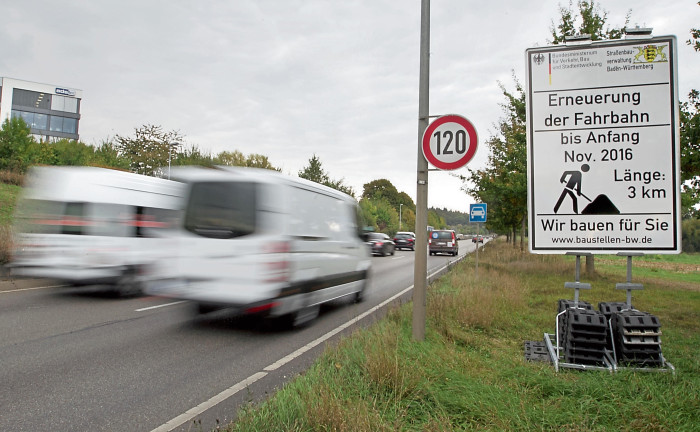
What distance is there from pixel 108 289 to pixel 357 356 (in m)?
8.57

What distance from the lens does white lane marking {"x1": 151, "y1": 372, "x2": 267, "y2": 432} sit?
3.55 metres

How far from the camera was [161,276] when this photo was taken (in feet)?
23.2

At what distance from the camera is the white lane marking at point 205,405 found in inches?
140

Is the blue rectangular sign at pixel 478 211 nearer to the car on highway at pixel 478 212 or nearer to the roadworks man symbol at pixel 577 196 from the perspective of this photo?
the car on highway at pixel 478 212

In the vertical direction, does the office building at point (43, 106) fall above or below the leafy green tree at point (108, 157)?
above

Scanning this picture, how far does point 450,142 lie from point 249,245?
2794 mm

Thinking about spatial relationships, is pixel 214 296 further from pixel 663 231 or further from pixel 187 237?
pixel 663 231

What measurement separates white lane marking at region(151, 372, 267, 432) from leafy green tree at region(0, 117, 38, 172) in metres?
29.8

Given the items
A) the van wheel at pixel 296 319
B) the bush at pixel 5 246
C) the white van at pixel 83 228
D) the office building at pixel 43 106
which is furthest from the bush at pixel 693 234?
the office building at pixel 43 106

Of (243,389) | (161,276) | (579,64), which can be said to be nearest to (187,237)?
(161,276)

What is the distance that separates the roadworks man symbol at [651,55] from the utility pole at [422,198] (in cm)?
229

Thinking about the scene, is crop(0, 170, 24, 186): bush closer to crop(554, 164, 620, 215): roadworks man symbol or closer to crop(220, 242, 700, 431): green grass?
crop(220, 242, 700, 431): green grass

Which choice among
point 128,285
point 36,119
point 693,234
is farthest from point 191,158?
point 693,234

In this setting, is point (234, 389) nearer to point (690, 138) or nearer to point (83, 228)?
point (83, 228)
